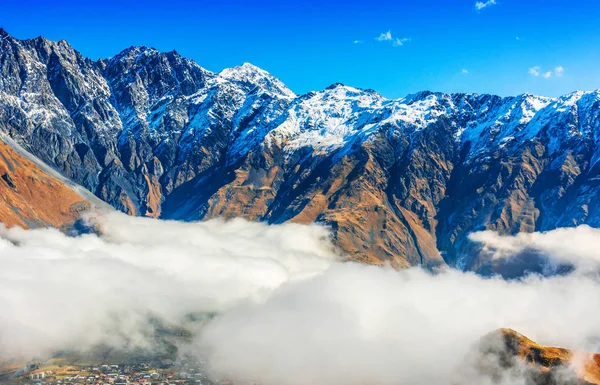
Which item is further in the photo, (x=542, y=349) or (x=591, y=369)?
(x=542, y=349)
